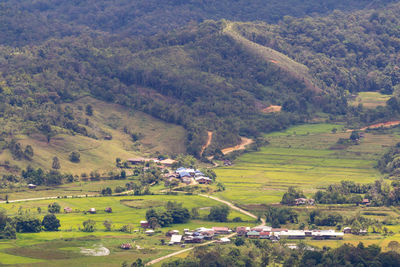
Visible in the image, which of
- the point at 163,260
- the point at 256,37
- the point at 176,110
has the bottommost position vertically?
the point at 163,260

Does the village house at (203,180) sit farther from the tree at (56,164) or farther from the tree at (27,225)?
the tree at (27,225)

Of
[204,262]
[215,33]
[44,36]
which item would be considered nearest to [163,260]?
[204,262]

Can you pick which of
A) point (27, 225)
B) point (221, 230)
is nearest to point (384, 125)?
point (221, 230)

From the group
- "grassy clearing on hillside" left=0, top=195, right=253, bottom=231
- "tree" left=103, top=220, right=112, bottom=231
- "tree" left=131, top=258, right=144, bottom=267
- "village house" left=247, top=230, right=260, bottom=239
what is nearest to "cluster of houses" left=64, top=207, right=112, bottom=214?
"grassy clearing on hillside" left=0, top=195, right=253, bottom=231

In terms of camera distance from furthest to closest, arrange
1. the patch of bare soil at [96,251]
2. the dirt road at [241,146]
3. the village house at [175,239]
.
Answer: the dirt road at [241,146]
the village house at [175,239]
the patch of bare soil at [96,251]

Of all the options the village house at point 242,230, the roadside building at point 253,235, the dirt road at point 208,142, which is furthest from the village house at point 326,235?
the dirt road at point 208,142

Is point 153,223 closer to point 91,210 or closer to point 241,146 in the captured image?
point 91,210

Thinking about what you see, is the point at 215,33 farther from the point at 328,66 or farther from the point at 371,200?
the point at 371,200
